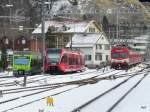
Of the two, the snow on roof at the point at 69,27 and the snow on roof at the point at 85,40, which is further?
the snow on roof at the point at 69,27

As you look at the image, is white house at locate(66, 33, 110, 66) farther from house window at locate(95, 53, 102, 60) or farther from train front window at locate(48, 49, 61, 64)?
train front window at locate(48, 49, 61, 64)

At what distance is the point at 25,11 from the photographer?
116062mm

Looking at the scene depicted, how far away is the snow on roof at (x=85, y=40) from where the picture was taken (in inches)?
4123

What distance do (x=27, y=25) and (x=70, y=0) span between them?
72670mm

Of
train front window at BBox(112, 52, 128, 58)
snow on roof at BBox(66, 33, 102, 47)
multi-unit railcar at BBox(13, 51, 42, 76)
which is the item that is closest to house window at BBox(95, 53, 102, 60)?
snow on roof at BBox(66, 33, 102, 47)

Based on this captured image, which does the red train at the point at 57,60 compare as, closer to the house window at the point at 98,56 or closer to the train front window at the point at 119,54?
the train front window at the point at 119,54

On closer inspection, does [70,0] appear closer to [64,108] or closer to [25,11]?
[25,11]

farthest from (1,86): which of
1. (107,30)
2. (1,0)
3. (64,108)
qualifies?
(107,30)

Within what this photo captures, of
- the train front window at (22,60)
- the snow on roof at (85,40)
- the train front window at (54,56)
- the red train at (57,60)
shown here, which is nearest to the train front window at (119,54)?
the red train at (57,60)

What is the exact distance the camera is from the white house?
103500mm

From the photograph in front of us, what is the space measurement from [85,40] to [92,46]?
13.5 feet

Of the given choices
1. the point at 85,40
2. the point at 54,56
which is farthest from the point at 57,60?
the point at 85,40

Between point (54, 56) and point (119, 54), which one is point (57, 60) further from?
point (119, 54)

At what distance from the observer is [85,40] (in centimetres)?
10700
